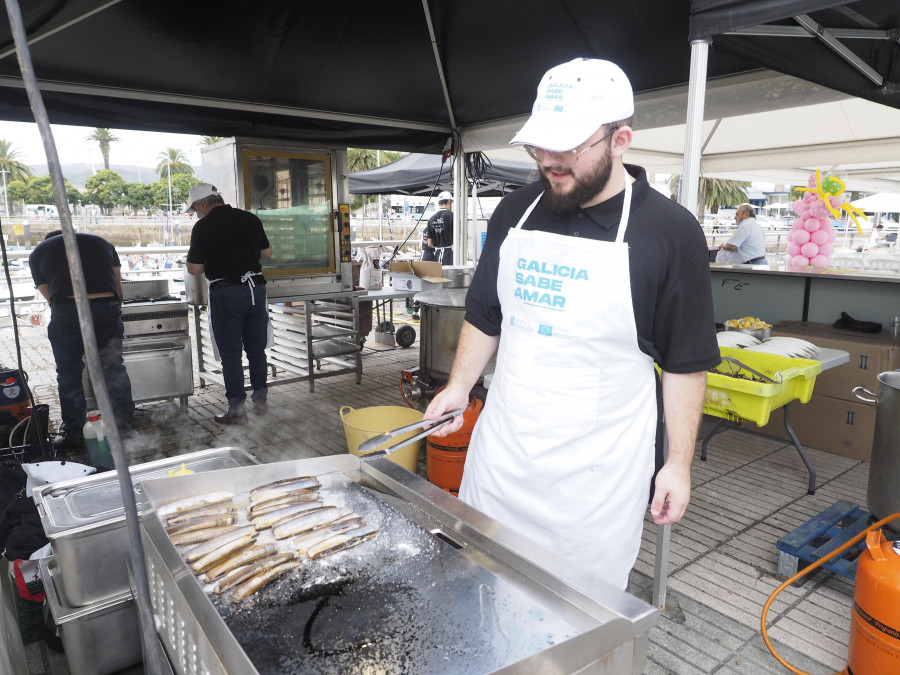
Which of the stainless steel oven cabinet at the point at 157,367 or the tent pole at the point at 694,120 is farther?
the stainless steel oven cabinet at the point at 157,367

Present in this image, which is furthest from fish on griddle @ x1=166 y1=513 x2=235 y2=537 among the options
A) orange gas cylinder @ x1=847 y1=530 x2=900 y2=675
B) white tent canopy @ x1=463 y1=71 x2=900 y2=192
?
white tent canopy @ x1=463 y1=71 x2=900 y2=192

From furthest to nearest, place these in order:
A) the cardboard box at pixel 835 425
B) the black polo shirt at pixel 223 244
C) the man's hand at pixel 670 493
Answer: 1. the black polo shirt at pixel 223 244
2. the cardboard box at pixel 835 425
3. the man's hand at pixel 670 493

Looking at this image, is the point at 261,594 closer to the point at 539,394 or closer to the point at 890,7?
the point at 539,394

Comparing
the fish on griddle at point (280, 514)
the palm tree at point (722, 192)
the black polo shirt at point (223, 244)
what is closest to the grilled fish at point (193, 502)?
the fish on griddle at point (280, 514)

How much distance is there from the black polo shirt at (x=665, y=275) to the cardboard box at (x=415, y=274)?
4.48 metres

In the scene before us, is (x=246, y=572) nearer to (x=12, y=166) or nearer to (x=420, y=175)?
(x=420, y=175)

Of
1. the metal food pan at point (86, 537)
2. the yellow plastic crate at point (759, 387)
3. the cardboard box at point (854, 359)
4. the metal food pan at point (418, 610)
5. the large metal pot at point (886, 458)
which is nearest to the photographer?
the metal food pan at point (418, 610)

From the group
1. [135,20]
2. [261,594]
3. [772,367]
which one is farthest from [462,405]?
[135,20]

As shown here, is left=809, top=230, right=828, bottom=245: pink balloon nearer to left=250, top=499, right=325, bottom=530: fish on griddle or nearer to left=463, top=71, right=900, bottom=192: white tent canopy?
left=463, top=71, right=900, bottom=192: white tent canopy

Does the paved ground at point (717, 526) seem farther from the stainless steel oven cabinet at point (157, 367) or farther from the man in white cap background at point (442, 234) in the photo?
the man in white cap background at point (442, 234)

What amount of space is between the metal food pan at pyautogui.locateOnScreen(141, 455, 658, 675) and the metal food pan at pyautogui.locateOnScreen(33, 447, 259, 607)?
2.04 ft

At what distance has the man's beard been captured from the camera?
62.3 inches

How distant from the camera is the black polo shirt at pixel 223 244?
15.7 feet

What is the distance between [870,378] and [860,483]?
767 millimetres
